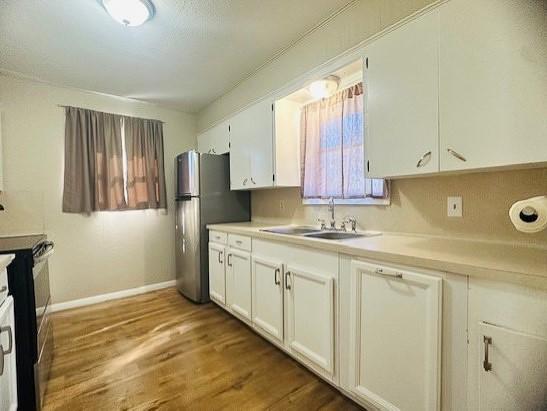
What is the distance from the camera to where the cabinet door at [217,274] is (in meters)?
2.64

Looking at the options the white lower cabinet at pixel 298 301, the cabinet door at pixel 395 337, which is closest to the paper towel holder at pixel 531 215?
the cabinet door at pixel 395 337

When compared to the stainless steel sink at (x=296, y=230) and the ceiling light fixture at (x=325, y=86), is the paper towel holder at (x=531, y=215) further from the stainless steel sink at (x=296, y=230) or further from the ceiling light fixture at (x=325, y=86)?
the ceiling light fixture at (x=325, y=86)

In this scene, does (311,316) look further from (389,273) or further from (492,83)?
(492,83)

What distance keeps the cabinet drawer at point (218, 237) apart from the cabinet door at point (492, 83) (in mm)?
1954

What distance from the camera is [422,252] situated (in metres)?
1.19

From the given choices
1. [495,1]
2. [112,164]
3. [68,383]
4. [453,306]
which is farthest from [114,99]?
[453,306]

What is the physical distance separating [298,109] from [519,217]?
1.97 meters

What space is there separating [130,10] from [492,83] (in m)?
2.09

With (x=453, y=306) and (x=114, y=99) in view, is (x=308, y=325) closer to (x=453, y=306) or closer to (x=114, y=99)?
(x=453, y=306)

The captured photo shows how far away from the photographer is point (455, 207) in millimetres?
1479

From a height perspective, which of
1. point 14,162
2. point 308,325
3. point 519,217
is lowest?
point 308,325

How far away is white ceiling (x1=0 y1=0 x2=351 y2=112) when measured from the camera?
1780 mm

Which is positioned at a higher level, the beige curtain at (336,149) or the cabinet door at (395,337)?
the beige curtain at (336,149)

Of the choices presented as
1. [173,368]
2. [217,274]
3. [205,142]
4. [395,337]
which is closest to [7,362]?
[173,368]
